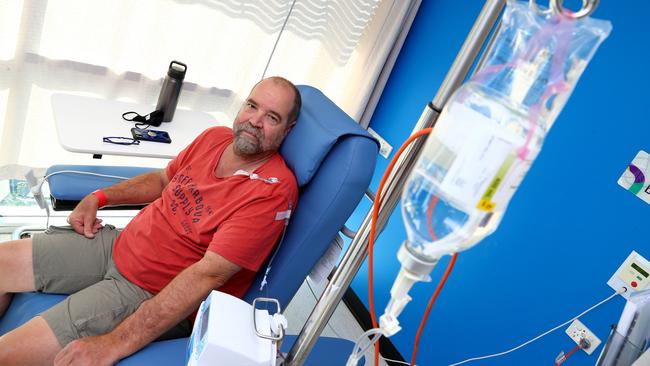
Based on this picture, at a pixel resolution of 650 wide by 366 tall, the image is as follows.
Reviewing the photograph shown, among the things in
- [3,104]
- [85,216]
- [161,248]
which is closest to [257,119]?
[161,248]

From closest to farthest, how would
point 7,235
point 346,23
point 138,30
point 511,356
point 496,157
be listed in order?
point 496,157 → point 511,356 → point 138,30 → point 7,235 → point 346,23

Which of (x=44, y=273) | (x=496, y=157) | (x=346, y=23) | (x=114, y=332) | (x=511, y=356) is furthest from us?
(x=346, y=23)

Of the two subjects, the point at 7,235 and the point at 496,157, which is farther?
the point at 7,235

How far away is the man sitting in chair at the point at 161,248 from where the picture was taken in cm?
132

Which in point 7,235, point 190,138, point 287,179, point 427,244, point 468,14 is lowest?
point 7,235

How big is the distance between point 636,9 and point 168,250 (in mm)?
1699

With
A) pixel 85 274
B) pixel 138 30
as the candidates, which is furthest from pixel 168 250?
pixel 138 30

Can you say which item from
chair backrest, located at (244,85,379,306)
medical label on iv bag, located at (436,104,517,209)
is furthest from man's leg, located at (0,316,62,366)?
medical label on iv bag, located at (436,104,517,209)

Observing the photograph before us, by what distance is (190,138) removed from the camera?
2.05 metres

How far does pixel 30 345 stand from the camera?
4.23 feet

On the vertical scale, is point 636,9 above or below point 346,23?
above

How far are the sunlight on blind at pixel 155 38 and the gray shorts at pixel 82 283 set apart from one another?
0.83 meters

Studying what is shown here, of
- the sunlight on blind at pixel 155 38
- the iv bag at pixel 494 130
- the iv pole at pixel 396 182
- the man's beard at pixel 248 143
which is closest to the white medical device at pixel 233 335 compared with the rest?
the iv pole at pixel 396 182

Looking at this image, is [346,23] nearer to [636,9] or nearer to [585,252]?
[636,9]
